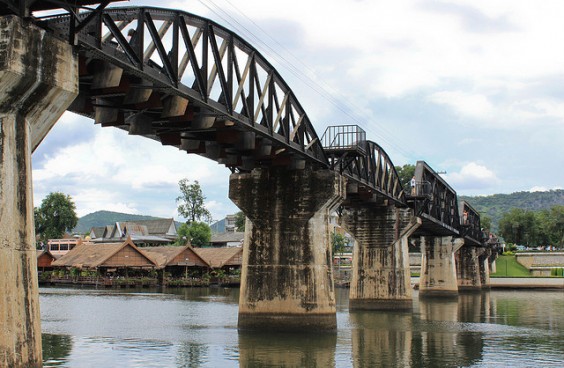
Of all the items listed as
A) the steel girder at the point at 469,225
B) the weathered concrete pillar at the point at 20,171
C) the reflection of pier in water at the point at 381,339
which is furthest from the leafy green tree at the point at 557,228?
the weathered concrete pillar at the point at 20,171

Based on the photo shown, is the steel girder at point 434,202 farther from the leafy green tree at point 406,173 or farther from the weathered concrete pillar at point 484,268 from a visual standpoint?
the leafy green tree at point 406,173

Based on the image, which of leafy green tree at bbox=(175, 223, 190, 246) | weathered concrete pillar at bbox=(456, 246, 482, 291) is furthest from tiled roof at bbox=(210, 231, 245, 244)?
weathered concrete pillar at bbox=(456, 246, 482, 291)

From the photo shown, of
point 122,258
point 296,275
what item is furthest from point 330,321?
point 122,258

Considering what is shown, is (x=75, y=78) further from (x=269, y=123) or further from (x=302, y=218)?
(x=302, y=218)

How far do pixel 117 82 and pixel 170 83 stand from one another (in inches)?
96.8

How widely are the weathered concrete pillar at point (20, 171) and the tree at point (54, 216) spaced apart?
6230 inches

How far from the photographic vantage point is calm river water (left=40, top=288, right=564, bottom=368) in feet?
100

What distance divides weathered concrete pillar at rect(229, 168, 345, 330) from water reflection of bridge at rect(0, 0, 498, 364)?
0.21ft

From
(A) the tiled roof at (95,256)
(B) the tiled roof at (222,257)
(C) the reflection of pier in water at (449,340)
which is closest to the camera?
(C) the reflection of pier in water at (449,340)

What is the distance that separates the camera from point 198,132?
105 ft

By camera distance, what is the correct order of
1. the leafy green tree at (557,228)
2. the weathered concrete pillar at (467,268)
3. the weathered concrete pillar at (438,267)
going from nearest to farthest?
the weathered concrete pillar at (438,267), the weathered concrete pillar at (467,268), the leafy green tree at (557,228)

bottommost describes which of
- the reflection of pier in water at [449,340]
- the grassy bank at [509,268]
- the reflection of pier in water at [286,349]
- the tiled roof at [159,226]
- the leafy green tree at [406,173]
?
the grassy bank at [509,268]

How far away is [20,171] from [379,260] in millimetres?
49210

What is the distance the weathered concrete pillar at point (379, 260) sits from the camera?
6150 centimetres
